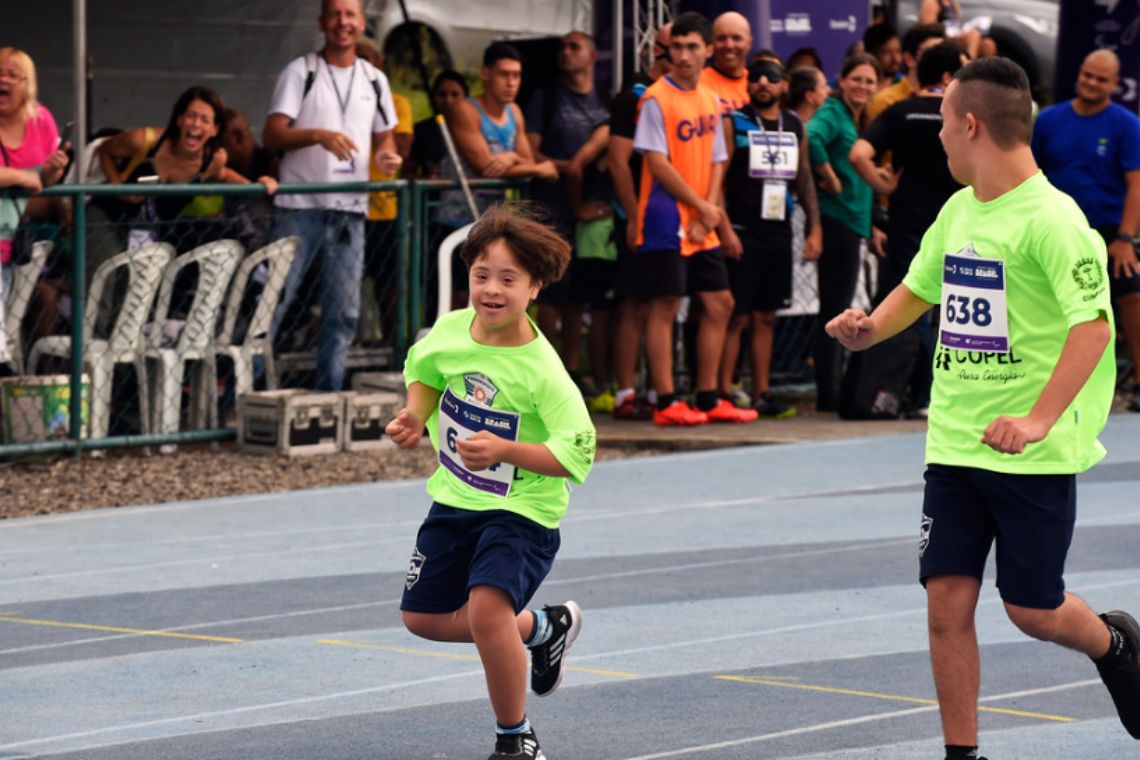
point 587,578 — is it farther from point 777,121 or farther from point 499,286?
point 777,121

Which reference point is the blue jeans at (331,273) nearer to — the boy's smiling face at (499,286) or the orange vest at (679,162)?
the orange vest at (679,162)

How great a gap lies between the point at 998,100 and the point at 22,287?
655cm

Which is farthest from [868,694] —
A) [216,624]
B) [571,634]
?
[216,624]

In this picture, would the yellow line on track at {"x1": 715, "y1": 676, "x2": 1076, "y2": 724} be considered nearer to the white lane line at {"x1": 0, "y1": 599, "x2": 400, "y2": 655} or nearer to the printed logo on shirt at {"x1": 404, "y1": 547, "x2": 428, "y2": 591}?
the printed logo on shirt at {"x1": 404, "y1": 547, "x2": 428, "y2": 591}

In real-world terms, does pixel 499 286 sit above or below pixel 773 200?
above

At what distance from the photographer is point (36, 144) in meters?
10.4

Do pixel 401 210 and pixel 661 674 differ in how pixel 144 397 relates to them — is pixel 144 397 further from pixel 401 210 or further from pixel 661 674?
pixel 661 674

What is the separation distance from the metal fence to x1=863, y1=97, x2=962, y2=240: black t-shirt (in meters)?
2.19

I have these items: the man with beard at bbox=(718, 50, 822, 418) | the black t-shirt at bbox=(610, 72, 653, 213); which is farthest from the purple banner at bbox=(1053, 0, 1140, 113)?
the black t-shirt at bbox=(610, 72, 653, 213)

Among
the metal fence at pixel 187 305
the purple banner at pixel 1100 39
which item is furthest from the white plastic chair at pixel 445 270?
the purple banner at pixel 1100 39

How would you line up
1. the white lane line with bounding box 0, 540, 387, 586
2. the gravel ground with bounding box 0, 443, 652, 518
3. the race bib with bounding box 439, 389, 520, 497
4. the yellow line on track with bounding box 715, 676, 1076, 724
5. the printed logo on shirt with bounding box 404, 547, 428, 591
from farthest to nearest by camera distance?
the gravel ground with bounding box 0, 443, 652, 518 → the white lane line with bounding box 0, 540, 387, 586 → the yellow line on track with bounding box 715, 676, 1076, 724 → the printed logo on shirt with bounding box 404, 547, 428, 591 → the race bib with bounding box 439, 389, 520, 497

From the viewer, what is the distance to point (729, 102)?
40.5ft

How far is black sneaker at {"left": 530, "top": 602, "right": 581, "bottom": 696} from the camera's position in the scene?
5609mm

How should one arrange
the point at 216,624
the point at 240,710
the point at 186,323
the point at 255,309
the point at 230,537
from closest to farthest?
the point at 240,710 < the point at 216,624 < the point at 230,537 < the point at 186,323 < the point at 255,309
